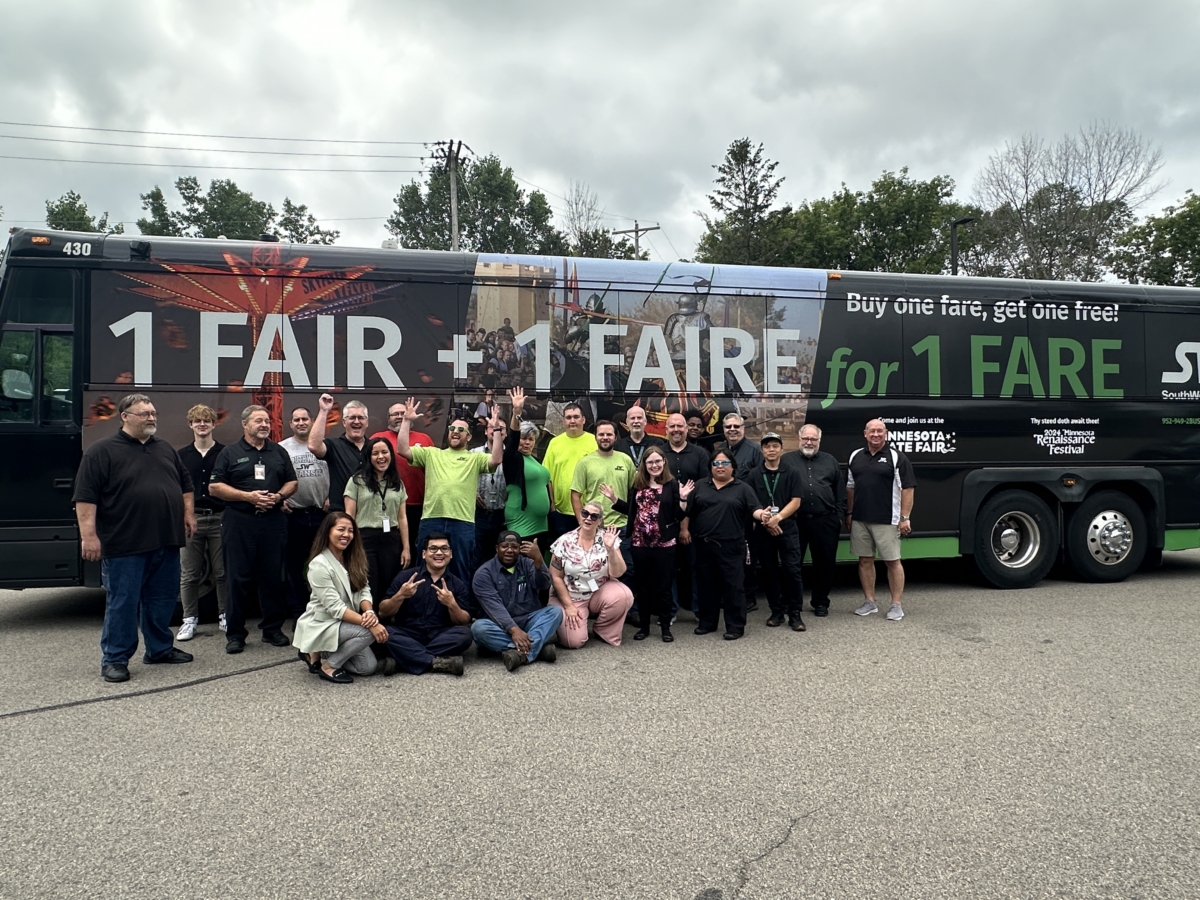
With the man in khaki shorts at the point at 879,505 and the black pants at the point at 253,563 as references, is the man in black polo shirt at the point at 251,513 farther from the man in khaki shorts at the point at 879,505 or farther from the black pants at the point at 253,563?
the man in khaki shorts at the point at 879,505

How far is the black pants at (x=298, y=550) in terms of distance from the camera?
668cm

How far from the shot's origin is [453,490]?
258 inches

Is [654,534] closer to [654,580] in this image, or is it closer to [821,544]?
[654,580]

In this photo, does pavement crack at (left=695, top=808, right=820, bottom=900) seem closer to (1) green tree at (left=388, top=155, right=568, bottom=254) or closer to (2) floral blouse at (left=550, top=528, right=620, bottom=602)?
(2) floral blouse at (left=550, top=528, right=620, bottom=602)

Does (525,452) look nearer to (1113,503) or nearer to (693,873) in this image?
(693,873)

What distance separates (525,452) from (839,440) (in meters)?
3.18

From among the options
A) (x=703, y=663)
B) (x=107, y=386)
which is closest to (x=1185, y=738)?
(x=703, y=663)

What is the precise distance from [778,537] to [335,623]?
3.64m

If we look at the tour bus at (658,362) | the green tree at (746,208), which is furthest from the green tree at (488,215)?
the tour bus at (658,362)

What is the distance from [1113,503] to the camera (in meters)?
8.80

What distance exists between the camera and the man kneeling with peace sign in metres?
5.67

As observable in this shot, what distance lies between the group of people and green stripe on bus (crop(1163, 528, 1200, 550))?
363cm

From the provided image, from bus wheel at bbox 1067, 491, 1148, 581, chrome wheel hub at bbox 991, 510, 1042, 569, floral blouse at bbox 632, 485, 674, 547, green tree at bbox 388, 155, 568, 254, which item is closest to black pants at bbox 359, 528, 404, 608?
floral blouse at bbox 632, 485, 674, 547

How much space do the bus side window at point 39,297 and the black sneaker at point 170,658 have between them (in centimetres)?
296
